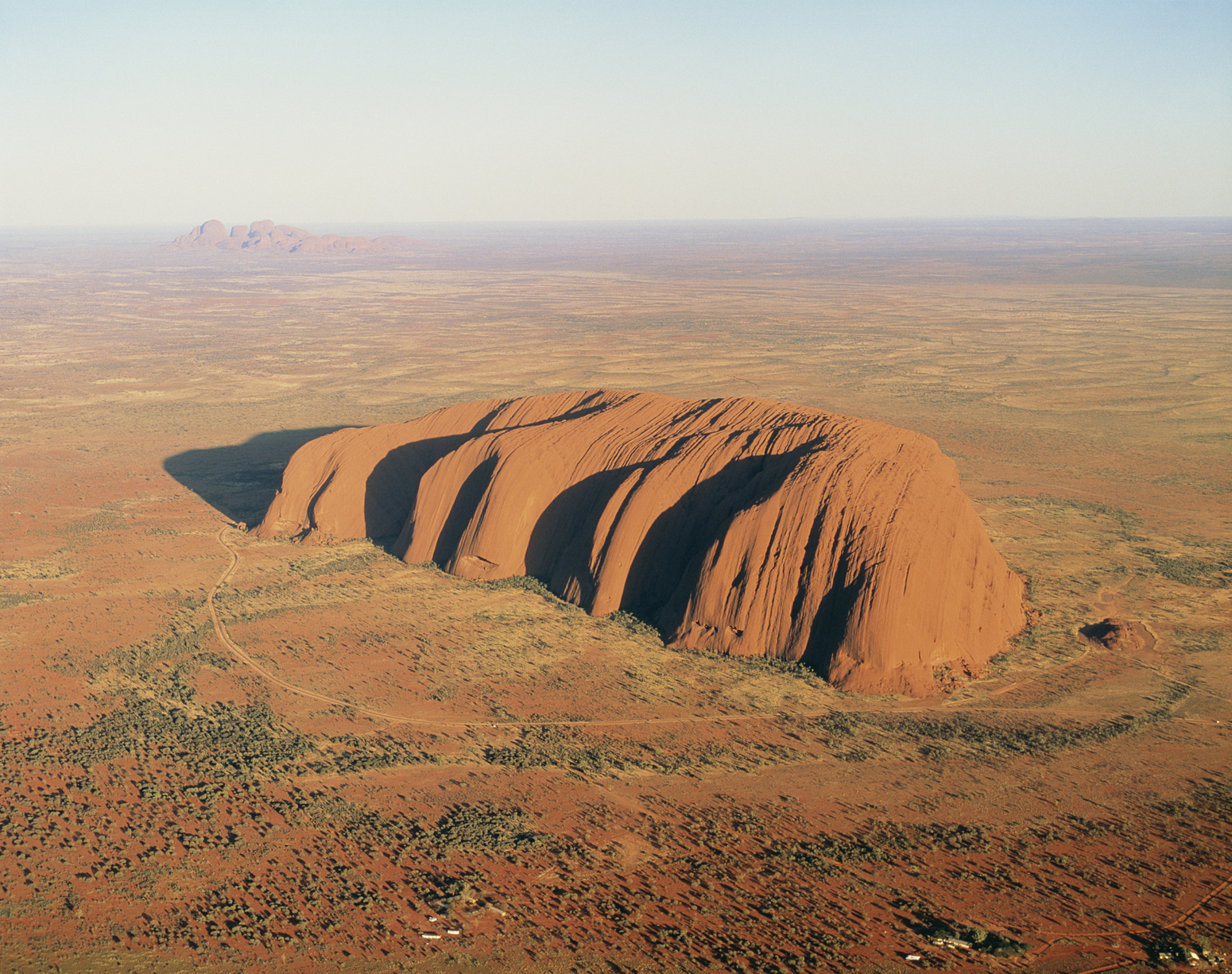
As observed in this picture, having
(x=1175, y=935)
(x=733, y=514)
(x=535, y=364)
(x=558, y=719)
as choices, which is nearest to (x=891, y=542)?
(x=733, y=514)

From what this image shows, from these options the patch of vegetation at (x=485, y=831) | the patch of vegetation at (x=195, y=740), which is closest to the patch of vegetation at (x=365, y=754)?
the patch of vegetation at (x=195, y=740)

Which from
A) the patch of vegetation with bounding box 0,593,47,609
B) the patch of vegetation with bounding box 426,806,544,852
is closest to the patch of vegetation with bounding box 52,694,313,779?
the patch of vegetation with bounding box 426,806,544,852

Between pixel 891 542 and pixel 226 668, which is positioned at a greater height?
pixel 891 542

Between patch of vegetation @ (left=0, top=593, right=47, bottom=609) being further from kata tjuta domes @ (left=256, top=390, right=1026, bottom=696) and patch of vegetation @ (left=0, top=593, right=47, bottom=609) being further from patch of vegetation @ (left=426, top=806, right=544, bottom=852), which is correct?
patch of vegetation @ (left=426, top=806, right=544, bottom=852)

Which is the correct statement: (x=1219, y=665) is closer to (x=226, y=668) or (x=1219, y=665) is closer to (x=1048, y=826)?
(x=1048, y=826)

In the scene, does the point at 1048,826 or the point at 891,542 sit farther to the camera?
the point at 891,542

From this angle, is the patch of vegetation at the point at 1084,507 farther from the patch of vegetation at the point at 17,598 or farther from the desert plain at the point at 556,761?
the patch of vegetation at the point at 17,598
